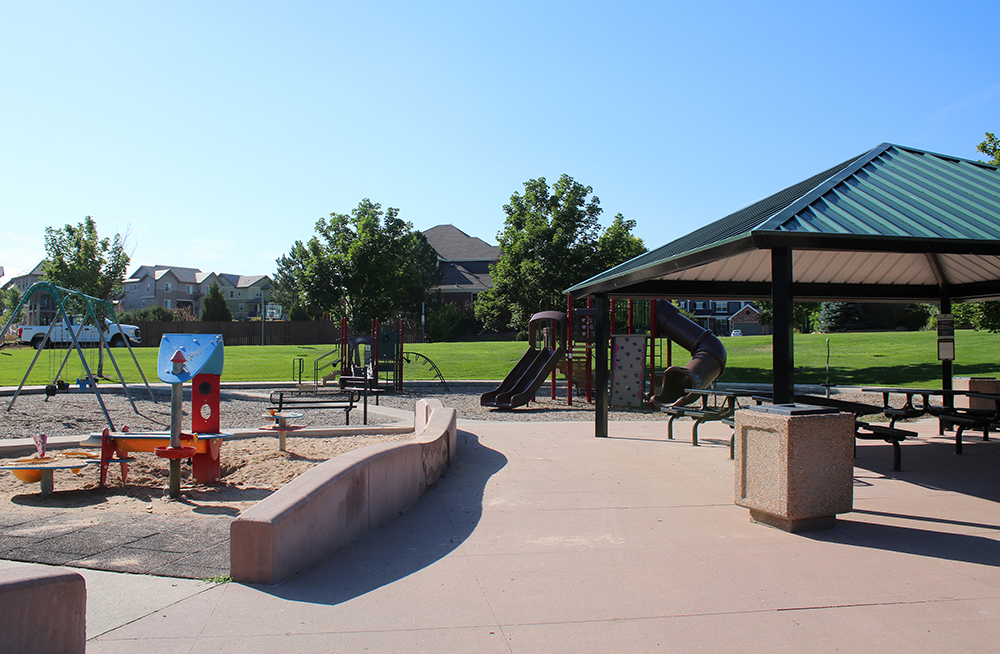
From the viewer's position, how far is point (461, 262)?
71.7 meters

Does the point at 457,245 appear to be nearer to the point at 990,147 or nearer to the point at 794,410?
the point at 990,147

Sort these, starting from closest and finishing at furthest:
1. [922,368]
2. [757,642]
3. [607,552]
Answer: [757,642]
[607,552]
[922,368]

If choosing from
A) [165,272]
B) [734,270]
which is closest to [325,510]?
[734,270]

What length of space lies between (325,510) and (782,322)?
453cm

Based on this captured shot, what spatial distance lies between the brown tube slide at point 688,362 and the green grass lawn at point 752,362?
25.4 ft

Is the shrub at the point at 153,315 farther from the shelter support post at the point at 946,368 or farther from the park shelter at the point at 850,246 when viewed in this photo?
the shelter support post at the point at 946,368

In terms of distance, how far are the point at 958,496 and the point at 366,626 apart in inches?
246

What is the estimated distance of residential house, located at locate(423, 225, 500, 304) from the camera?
6638 cm

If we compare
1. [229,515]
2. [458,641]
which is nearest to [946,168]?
[458,641]

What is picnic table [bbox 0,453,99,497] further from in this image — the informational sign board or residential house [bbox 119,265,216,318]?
residential house [bbox 119,265,216,318]

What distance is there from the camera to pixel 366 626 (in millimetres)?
3725

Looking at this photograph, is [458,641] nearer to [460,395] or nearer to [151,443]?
[151,443]

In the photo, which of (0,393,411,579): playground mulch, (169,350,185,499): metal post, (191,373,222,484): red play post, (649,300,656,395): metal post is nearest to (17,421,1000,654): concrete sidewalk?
(0,393,411,579): playground mulch

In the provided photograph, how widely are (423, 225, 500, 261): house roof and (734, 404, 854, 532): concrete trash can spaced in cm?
6457
